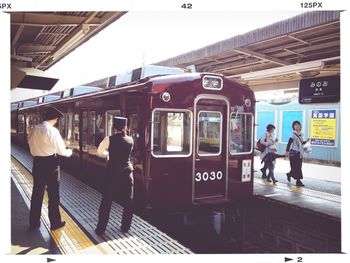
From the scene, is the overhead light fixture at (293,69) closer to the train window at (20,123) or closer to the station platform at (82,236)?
the station platform at (82,236)

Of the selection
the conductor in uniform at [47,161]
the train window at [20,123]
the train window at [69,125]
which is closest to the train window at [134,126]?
the conductor in uniform at [47,161]

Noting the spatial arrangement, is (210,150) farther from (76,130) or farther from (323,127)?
(323,127)

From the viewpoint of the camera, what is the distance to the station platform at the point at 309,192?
18.6ft

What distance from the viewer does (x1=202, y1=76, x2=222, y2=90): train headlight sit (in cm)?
494

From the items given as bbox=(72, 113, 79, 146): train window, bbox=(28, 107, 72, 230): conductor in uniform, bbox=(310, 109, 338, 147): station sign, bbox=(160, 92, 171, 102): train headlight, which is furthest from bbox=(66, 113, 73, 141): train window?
bbox=(310, 109, 338, 147): station sign

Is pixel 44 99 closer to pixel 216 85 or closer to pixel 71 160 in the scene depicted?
pixel 71 160

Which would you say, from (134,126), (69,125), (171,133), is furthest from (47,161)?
(69,125)

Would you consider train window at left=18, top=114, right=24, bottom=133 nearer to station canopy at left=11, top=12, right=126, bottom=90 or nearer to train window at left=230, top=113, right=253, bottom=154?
station canopy at left=11, top=12, right=126, bottom=90

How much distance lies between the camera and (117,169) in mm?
4211

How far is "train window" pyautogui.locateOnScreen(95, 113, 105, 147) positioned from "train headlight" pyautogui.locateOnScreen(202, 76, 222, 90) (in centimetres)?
209

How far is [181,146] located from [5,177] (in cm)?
232

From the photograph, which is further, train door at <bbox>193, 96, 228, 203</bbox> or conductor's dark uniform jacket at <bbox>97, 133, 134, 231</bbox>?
train door at <bbox>193, 96, 228, 203</bbox>

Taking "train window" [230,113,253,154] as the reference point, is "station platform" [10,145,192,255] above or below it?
below

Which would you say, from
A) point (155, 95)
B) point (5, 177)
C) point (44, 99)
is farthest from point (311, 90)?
point (44, 99)
